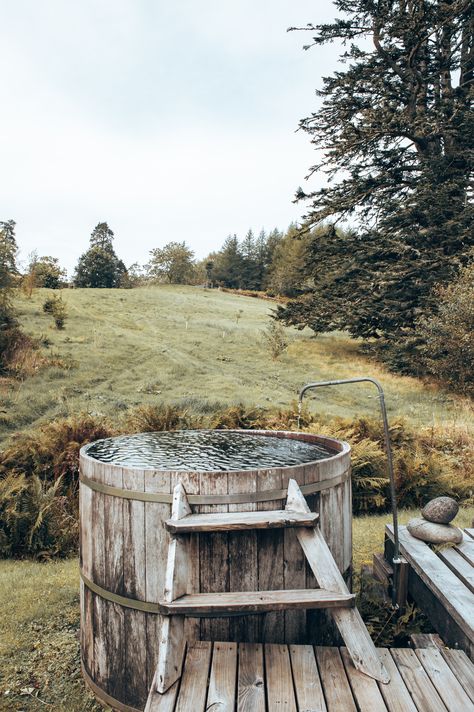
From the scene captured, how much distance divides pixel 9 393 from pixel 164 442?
11.1 metres

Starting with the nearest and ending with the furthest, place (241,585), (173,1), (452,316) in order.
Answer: (241,585), (173,1), (452,316)

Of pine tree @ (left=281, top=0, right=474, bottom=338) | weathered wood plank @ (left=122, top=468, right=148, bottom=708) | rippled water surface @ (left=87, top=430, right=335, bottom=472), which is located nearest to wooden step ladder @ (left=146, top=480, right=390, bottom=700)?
weathered wood plank @ (left=122, top=468, right=148, bottom=708)

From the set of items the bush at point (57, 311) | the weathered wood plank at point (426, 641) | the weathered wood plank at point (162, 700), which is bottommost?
the weathered wood plank at point (426, 641)

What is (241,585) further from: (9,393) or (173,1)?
(9,393)

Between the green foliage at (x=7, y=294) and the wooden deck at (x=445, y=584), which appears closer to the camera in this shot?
the wooden deck at (x=445, y=584)

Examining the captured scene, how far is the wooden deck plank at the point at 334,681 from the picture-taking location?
1933 millimetres

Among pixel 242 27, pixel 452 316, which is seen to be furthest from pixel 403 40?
pixel 242 27

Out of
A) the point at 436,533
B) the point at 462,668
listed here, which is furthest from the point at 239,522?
the point at 436,533

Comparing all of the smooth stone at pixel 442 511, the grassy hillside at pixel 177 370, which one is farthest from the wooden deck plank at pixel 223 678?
the grassy hillside at pixel 177 370

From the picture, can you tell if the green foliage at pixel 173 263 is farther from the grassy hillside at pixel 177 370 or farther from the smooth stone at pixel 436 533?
the smooth stone at pixel 436 533

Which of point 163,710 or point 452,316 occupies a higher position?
point 452,316

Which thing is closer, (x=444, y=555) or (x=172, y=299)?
(x=444, y=555)

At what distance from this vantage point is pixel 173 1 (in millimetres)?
8867

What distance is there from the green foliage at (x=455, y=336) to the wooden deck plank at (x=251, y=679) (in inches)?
597
